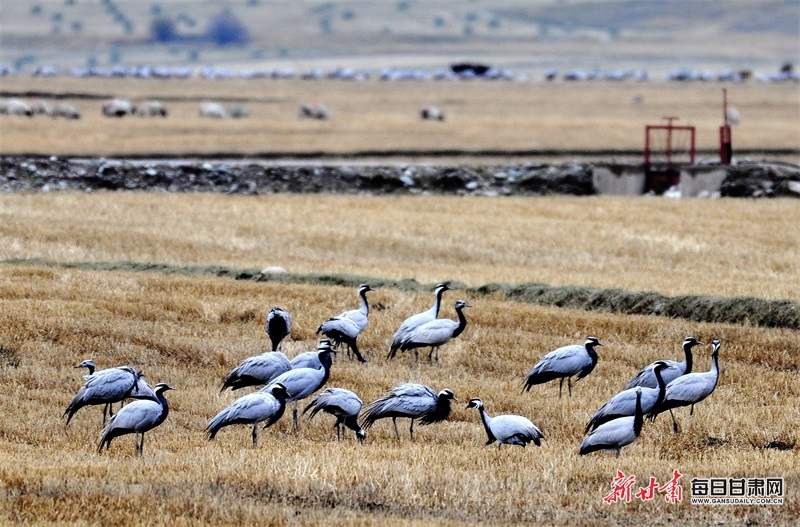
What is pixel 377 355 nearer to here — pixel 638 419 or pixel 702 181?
pixel 638 419

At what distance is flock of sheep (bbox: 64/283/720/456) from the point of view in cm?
1498

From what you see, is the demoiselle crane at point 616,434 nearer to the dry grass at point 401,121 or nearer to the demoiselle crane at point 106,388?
the demoiselle crane at point 106,388

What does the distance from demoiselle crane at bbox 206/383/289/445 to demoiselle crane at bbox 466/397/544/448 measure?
239 centimetres

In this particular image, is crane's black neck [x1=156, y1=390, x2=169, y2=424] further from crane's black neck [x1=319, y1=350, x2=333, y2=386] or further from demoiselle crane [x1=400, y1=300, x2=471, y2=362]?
demoiselle crane [x1=400, y1=300, x2=471, y2=362]

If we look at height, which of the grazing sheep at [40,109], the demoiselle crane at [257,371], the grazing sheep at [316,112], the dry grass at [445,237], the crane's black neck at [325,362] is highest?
the grazing sheep at [40,109]

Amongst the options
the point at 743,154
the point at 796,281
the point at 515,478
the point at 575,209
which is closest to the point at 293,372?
the point at 515,478

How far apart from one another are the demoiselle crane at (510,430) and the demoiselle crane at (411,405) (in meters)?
0.69

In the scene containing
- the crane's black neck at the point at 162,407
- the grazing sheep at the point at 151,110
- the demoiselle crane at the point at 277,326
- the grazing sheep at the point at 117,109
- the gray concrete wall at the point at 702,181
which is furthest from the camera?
the grazing sheep at the point at 151,110

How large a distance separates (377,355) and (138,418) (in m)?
7.61

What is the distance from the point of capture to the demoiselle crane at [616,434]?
1487cm

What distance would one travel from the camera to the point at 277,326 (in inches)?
817

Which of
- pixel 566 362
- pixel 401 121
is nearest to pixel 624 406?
pixel 566 362

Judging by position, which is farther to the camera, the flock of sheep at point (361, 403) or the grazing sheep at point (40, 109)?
the grazing sheep at point (40, 109)

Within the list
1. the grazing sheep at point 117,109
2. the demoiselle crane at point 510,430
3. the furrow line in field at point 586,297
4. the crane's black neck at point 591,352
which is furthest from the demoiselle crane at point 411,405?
the grazing sheep at point 117,109
